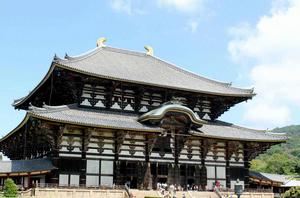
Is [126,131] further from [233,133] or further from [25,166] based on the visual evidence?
[233,133]

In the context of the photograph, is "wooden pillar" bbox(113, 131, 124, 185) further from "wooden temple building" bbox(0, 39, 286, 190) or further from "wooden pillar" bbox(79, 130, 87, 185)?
"wooden pillar" bbox(79, 130, 87, 185)

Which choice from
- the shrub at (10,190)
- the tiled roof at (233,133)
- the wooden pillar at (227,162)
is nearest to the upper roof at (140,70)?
the tiled roof at (233,133)

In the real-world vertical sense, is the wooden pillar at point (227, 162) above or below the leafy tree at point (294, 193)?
above

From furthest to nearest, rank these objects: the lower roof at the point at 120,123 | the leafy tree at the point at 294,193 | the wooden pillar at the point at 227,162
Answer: the wooden pillar at the point at 227,162
the leafy tree at the point at 294,193
the lower roof at the point at 120,123

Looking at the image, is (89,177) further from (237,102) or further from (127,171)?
(237,102)

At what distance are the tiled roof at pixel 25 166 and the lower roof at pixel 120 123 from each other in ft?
11.8

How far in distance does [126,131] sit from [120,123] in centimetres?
83

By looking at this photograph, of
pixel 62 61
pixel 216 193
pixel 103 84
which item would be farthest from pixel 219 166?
pixel 62 61

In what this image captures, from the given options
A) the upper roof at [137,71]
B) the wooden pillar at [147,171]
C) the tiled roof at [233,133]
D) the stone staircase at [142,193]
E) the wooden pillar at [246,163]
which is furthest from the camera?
the wooden pillar at [246,163]

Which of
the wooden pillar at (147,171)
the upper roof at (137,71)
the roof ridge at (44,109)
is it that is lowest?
the wooden pillar at (147,171)

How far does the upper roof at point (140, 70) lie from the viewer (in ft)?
125

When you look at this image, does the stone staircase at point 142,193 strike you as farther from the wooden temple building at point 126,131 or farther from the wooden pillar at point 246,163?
the wooden pillar at point 246,163

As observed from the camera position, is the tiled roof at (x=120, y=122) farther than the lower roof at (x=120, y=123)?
Yes

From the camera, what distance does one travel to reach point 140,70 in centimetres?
4391
